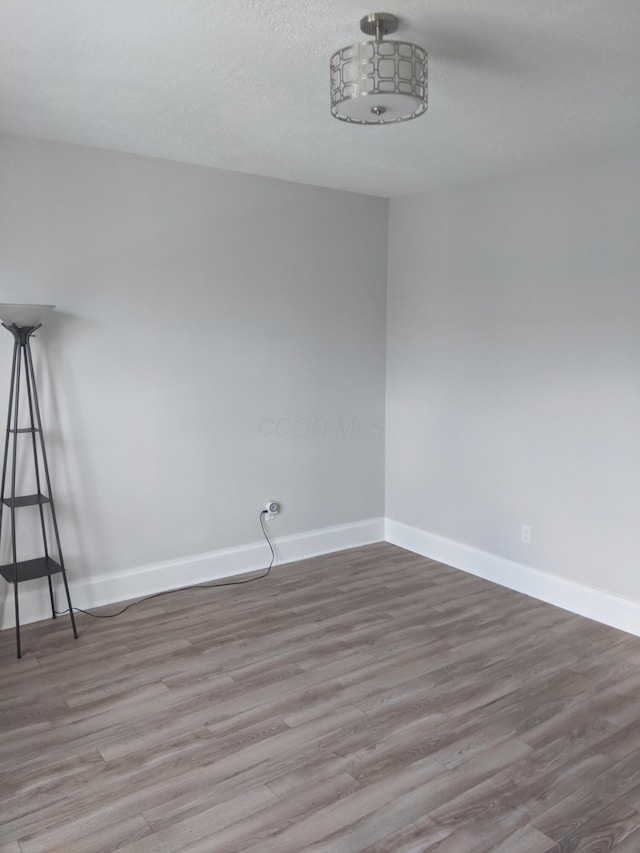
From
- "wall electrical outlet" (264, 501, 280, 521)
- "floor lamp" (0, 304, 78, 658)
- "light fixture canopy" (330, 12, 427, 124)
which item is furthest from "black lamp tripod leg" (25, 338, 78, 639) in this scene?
"light fixture canopy" (330, 12, 427, 124)

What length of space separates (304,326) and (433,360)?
0.90 m

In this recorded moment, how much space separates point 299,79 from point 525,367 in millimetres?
2093

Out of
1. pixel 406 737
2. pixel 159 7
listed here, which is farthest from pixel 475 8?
pixel 406 737

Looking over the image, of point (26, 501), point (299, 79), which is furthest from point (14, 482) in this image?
point (299, 79)

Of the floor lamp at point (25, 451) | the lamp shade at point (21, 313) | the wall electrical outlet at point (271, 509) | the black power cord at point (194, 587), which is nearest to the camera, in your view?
the lamp shade at point (21, 313)

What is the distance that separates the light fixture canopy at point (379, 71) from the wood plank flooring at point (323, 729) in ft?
7.49

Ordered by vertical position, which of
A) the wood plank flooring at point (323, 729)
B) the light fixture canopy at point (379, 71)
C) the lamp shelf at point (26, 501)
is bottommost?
the wood plank flooring at point (323, 729)

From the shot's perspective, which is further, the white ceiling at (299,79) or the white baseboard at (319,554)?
the white baseboard at (319,554)

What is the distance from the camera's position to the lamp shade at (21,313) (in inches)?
119

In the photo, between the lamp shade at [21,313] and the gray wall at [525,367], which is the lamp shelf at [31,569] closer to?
the lamp shade at [21,313]

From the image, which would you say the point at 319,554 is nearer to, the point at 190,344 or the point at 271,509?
the point at 271,509

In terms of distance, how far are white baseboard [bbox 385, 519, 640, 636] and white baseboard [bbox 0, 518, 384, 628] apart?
0.35 metres

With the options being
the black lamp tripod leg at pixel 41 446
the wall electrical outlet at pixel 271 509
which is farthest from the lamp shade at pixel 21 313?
the wall electrical outlet at pixel 271 509

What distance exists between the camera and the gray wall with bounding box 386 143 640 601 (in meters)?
3.38
